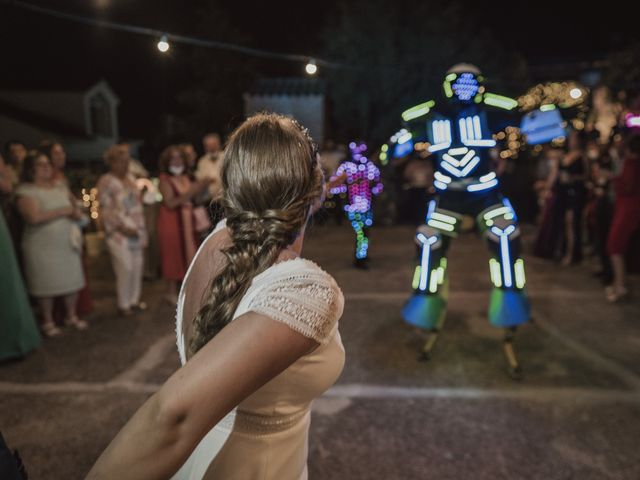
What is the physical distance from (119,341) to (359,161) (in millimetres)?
4732

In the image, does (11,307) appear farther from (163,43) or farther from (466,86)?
(466,86)

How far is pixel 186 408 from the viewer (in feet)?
2.82

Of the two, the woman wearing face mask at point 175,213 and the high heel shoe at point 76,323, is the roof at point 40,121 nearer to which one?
the woman wearing face mask at point 175,213

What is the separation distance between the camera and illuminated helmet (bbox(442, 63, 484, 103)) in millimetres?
3934

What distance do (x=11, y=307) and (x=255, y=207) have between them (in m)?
3.75

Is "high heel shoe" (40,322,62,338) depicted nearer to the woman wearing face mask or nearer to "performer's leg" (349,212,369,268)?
the woman wearing face mask

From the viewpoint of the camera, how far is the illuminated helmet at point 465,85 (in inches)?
155

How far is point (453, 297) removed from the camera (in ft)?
19.7

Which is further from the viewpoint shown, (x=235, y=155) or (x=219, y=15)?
(x=219, y=15)

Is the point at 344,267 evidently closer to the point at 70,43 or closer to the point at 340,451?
the point at 340,451

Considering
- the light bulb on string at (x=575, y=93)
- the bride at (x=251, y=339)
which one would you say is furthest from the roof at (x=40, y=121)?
the bride at (x=251, y=339)

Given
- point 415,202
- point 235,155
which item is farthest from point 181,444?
point 415,202

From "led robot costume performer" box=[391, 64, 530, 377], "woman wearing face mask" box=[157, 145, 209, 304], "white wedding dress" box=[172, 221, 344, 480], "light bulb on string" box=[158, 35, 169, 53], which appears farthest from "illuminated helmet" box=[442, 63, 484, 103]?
"light bulb on string" box=[158, 35, 169, 53]

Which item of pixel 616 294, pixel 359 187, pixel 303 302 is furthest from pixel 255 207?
pixel 359 187
